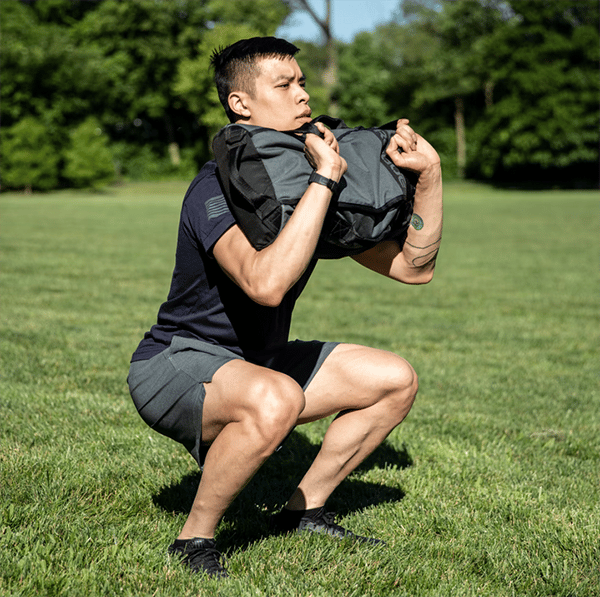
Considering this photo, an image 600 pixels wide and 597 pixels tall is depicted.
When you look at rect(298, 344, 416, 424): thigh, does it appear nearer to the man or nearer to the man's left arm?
the man

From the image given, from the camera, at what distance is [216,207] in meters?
2.63

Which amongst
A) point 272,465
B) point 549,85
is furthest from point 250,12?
point 272,465

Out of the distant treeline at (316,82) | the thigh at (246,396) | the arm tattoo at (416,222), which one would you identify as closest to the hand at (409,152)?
the arm tattoo at (416,222)

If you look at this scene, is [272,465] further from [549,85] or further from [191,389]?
[549,85]

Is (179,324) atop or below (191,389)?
atop

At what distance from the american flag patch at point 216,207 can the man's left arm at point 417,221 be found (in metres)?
0.75

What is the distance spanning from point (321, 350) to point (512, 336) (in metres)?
5.21

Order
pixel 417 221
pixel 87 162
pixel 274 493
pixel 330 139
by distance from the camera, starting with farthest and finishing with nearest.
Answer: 1. pixel 87 162
2. pixel 274 493
3. pixel 417 221
4. pixel 330 139

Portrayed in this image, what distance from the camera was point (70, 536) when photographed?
2859mm

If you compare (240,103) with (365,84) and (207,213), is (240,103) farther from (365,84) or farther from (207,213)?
(365,84)

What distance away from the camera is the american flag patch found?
103 inches

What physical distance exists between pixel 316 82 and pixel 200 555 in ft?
191

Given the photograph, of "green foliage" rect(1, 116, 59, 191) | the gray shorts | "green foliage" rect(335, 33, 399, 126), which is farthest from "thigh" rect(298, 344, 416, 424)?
"green foliage" rect(335, 33, 399, 126)

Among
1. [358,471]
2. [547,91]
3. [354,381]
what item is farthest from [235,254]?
[547,91]
